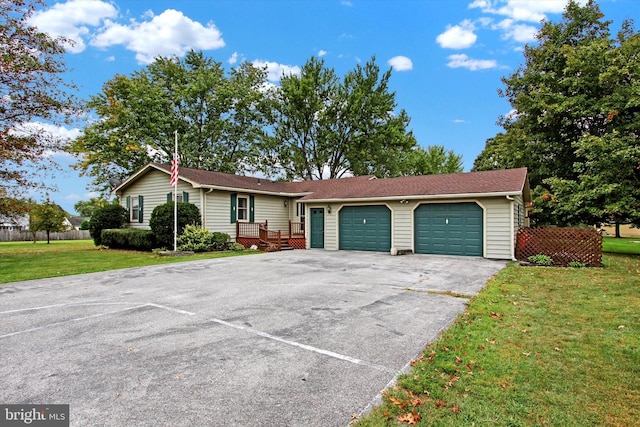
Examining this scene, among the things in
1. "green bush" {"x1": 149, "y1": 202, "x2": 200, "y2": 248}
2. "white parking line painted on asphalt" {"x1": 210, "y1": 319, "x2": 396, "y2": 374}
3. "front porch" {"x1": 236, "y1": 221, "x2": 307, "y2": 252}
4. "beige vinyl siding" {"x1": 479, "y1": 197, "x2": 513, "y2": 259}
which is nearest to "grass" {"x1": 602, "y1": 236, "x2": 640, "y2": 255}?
"beige vinyl siding" {"x1": 479, "y1": 197, "x2": 513, "y2": 259}

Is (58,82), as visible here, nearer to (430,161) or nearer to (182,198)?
(182,198)

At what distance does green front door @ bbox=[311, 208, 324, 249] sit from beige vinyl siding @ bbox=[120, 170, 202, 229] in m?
6.35

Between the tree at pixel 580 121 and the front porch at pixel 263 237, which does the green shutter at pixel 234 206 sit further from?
the tree at pixel 580 121

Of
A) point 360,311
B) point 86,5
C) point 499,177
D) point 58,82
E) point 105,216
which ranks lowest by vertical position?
point 360,311

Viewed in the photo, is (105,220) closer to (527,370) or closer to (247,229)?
(247,229)

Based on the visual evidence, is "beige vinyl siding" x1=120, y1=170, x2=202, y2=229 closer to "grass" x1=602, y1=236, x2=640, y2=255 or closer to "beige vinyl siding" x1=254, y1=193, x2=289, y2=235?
"beige vinyl siding" x1=254, y1=193, x2=289, y2=235

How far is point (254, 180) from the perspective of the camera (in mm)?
20484

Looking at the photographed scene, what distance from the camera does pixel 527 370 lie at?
124 inches

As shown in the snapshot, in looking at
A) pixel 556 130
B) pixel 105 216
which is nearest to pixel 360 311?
pixel 105 216

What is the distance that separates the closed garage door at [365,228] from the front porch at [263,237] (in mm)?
2481

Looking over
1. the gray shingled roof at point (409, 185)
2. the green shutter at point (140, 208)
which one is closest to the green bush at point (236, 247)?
the gray shingled roof at point (409, 185)

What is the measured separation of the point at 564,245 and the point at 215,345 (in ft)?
36.0

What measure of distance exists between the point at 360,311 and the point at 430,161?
3370 cm

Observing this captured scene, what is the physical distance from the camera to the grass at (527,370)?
2.45 m
